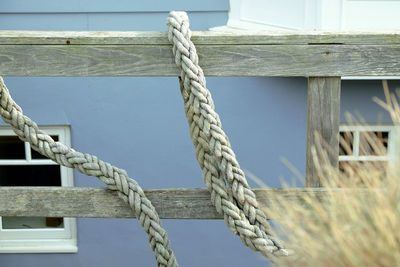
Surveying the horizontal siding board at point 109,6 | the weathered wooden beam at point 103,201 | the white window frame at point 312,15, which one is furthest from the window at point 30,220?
the weathered wooden beam at point 103,201

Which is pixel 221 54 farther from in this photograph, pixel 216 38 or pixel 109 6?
pixel 109 6

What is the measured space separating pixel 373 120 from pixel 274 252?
2.22m

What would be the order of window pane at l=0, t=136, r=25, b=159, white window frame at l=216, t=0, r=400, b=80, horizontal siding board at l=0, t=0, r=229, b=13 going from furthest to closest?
window pane at l=0, t=136, r=25, b=159, horizontal siding board at l=0, t=0, r=229, b=13, white window frame at l=216, t=0, r=400, b=80

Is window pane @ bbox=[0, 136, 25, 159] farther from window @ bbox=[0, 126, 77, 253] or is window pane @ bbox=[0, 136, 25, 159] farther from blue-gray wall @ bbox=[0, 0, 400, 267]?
blue-gray wall @ bbox=[0, 0, 400, 267]

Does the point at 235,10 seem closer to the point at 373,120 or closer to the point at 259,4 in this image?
the point at 259,4

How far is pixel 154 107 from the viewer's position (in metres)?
3.19

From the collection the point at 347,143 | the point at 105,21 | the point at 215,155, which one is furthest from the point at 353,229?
the point at 105,21

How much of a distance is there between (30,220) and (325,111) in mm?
3030

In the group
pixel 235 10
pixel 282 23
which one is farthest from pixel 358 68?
pixel 235 10

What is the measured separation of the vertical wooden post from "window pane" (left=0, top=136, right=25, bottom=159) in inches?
108

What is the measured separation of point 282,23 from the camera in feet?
9.52

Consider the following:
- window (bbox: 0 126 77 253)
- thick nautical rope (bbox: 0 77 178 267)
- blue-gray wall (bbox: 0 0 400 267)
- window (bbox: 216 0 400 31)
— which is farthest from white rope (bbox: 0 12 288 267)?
window (bbox: 0 126 77 253)

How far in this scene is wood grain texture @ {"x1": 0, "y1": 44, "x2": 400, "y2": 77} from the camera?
1194 millimetres

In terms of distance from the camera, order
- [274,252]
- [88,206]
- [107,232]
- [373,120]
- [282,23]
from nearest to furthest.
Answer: [274,252] → [88,206] → [282,23] → [373,120] → [107,232]
